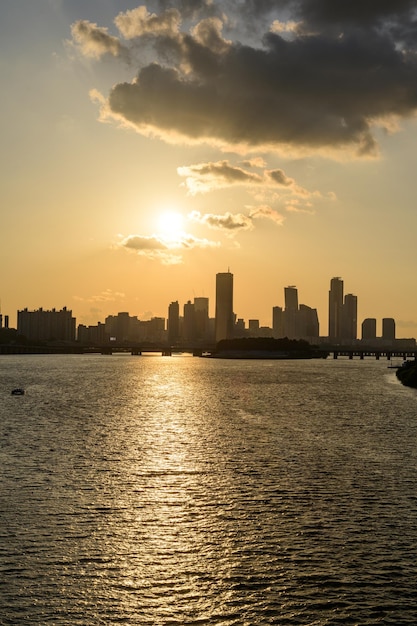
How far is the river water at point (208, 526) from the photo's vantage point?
28.4 meters

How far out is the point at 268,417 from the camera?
101 m

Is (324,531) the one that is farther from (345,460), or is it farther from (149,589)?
(345,460)

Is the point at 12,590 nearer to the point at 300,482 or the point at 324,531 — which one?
the point at 324,531

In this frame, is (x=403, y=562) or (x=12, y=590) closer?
(x=12, y=590)

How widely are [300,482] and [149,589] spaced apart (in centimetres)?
2391

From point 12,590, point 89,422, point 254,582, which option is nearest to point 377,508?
point 254,582

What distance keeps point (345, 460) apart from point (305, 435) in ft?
58.3

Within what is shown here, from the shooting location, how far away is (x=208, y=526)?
40062 millimetres

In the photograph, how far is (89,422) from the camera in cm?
9431

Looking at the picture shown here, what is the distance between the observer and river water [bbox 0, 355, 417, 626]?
93.2ft

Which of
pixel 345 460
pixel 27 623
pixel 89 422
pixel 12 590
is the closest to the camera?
pixel 27 623

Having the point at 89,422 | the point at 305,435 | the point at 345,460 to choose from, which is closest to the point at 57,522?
the point at 345,460

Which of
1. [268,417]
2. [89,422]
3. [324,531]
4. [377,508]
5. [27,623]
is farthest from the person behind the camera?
[268,417]

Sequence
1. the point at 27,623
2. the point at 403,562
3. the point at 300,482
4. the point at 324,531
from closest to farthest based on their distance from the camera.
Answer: the point at 27,623 < the point at 403,562 < the point at 324,531 < the point at 300,482
